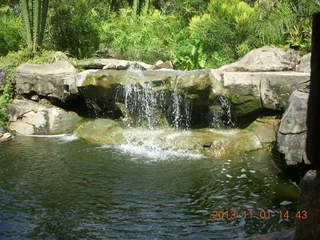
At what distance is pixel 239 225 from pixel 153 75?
5.19 metres

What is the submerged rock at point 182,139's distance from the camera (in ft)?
24.8

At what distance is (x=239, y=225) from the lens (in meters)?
4.41

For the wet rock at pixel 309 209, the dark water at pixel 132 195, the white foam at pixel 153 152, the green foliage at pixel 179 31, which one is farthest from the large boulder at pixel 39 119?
the wet rock at pixel 309 209

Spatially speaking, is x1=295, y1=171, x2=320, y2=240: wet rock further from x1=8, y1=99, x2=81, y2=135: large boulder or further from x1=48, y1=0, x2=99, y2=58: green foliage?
x1=48, y1=0, x2=99, y2=58: green foliage

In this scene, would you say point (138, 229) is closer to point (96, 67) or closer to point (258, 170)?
point (258, 170)

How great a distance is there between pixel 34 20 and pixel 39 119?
12.1 feet

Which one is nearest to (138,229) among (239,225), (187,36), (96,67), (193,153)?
(239,225)

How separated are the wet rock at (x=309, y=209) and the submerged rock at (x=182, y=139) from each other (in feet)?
16.0

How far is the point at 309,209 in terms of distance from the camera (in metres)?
2.41

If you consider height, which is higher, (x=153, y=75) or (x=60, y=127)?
(x=153, y=75)

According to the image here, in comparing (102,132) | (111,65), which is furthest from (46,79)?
(102,132)

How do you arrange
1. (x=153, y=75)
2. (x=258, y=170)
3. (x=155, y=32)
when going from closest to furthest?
(x=258, y=170), (x=153, y=75), (x=155, y=32)

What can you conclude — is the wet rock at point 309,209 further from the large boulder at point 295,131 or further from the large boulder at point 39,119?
the large boulder at point 39,119
